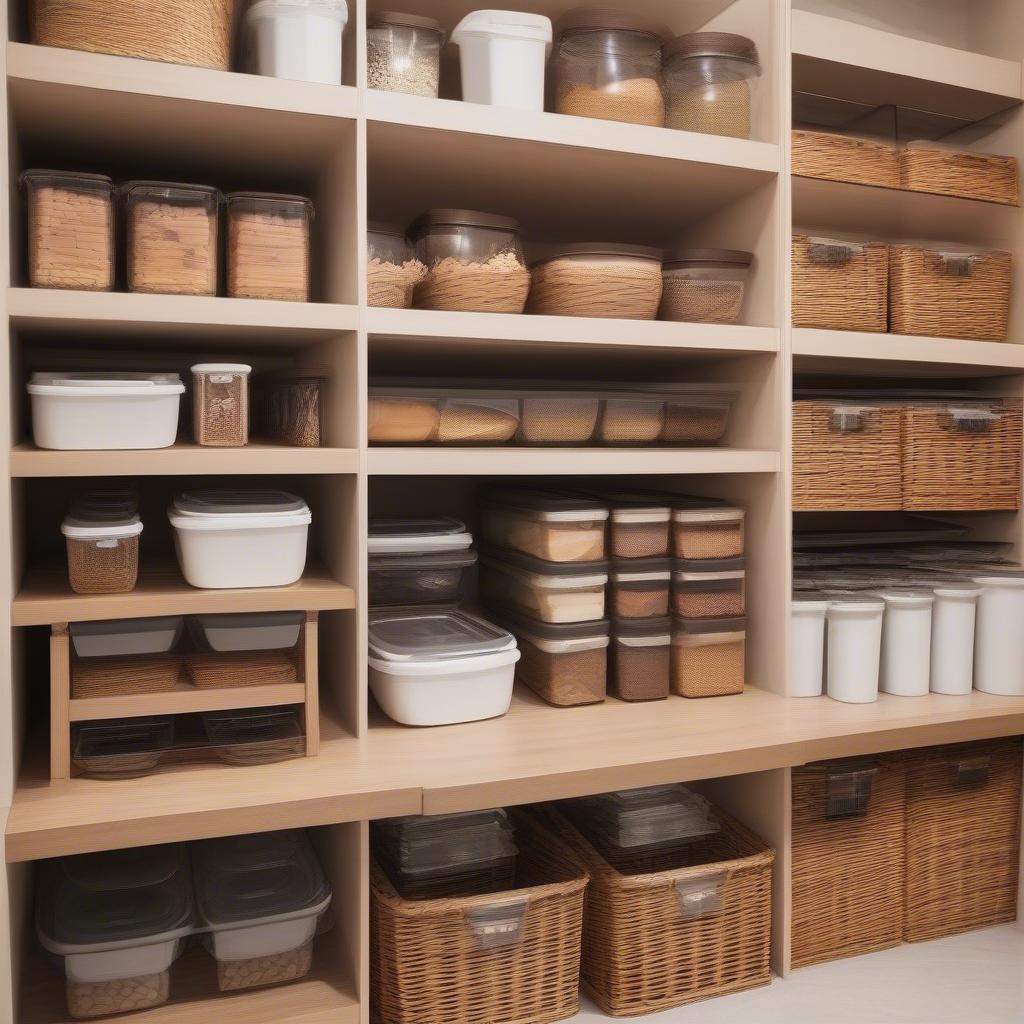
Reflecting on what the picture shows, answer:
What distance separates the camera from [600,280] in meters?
1.98

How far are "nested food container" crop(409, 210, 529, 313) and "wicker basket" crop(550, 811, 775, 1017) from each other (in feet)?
3.61

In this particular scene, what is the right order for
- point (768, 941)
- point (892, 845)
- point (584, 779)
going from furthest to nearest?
point (892, 845), point (768, 941), point (584, 779)

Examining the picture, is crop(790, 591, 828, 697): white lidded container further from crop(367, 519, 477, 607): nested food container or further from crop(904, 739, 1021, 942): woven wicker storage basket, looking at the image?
crop(367, 519, 477, 607): nested food container

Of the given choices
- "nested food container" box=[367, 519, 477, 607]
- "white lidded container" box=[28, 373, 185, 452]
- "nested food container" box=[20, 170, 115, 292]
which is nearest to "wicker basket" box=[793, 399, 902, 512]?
"nested food container" box=[367, 519, 477, 607]

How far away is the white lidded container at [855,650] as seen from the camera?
6.89 ft

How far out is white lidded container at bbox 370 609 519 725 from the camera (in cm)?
185

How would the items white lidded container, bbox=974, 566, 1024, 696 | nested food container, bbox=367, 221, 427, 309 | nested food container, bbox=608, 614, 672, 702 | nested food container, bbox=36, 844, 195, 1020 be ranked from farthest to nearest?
white lidded container, bbox=974, 566, 1024, 696
nested food container, bbox=608, 614, 672, 702
nested food container, bbox=367, 221, 427, 309
nested food container, bbox=36, 844, 195, 1020

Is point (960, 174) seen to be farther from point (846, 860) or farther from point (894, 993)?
point (894, 993)

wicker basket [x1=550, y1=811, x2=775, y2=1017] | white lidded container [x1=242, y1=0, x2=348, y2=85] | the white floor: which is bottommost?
the white floor

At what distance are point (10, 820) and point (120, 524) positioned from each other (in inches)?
19.0

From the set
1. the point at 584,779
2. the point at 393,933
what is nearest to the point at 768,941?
the point at 584,779

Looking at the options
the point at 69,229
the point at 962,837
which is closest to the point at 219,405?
the point at 69,229

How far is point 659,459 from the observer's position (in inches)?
79.4

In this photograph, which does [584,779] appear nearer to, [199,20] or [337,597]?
[337,597]
